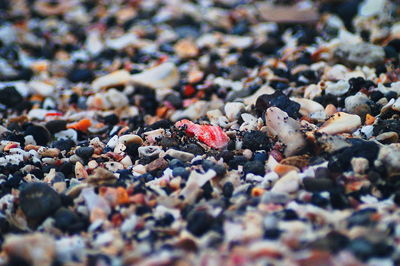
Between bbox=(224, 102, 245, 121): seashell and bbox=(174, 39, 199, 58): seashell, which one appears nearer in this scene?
bbox=(224, 102, 245, 121): seashell

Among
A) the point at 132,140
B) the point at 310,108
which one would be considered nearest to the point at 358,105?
the point at 310,108

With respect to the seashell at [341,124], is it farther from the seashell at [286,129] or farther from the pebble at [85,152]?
the pebble at [85,152]

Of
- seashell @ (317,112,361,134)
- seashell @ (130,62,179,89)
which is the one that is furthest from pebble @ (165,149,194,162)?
seashell @ (130,62,179,89)

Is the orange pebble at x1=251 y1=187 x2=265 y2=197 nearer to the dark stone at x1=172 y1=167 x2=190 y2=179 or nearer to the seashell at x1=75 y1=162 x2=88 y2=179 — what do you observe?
the dark stone at x1=172 y1=167 x2=190 y2=179

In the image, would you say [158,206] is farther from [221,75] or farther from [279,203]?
[221,75]

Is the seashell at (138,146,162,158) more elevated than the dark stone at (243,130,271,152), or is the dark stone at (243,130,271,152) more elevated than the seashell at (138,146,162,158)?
the dark stone at (243,130,271,152)

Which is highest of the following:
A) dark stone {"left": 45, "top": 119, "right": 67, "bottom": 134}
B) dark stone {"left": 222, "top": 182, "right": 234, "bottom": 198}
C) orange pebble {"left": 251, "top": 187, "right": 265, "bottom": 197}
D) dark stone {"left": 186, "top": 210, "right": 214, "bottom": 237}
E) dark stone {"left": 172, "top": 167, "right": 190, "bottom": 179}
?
dark stone {"left": 186, "top": 210, "right": 214, "bottom": 237}

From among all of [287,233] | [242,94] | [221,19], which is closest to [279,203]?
[287,233]
